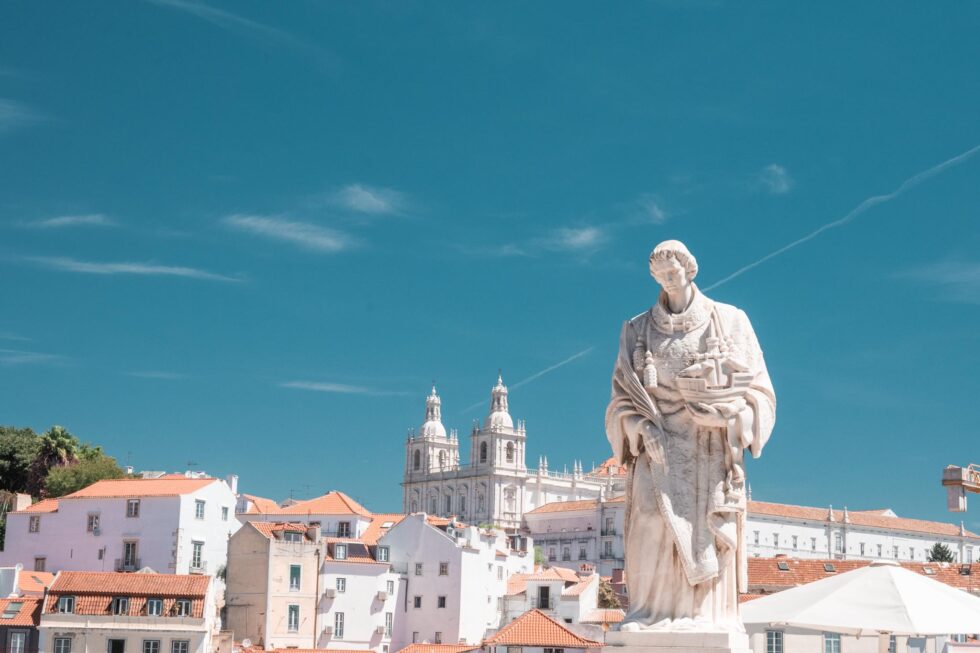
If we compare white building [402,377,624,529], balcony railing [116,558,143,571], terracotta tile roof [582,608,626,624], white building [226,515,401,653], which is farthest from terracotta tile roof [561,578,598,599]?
white building [402,377,624,529]

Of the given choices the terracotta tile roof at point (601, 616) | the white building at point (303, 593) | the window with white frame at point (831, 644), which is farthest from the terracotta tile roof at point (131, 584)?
the window with white frame at point (831, 644)

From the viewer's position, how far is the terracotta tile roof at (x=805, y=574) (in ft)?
158

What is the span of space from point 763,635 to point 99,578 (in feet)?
97.2

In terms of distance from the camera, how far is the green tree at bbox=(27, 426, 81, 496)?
3319 inches

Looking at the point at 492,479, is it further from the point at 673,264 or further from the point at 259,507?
the point at 673,264

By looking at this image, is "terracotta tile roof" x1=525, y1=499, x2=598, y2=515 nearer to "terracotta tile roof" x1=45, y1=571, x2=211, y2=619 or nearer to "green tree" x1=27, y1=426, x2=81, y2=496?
"green tree" x1=27, y1=426, x2=81, y2=496

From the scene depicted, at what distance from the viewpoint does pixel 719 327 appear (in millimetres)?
9188

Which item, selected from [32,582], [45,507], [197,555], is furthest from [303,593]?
[45,507]

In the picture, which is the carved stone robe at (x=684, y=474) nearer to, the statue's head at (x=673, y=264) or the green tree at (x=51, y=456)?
the statue's head at (x=673, y=264)

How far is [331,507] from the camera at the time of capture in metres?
85.6

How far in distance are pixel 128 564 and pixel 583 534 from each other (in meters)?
75.6

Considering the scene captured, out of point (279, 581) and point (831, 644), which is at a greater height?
point (279, 581)

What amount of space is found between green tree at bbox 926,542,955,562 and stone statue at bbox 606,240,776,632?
466 ft

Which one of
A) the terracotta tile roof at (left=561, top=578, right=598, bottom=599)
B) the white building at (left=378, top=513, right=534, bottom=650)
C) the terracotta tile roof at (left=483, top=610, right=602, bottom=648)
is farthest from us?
the white building at (left=378, top=513, right=534, bottom=650)
